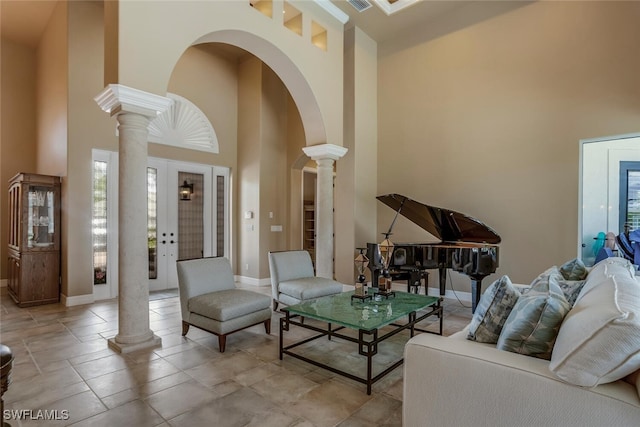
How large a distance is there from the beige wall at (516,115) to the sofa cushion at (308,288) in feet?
7.28

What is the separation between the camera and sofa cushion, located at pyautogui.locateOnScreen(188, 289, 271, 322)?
3299mm

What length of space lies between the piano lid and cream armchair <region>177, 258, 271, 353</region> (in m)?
2.26

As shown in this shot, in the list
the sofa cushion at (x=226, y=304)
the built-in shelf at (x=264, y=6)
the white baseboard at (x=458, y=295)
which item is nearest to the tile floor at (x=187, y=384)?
the sofa cushion at (x=226, y=304)

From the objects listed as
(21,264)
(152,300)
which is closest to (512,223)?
(152,300)

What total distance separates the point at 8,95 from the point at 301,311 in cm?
736

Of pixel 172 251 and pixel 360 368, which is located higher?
pixel 172 251

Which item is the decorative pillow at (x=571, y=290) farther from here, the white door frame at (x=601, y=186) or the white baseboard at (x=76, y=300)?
the white baseboard at (x=76, y=300)

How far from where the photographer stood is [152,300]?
540 cm

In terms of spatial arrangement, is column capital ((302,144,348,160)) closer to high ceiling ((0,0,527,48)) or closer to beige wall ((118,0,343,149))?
beige wall ((118,0,343,149))

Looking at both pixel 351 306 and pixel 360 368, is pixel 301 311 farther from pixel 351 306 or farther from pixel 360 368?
pixel 360 368

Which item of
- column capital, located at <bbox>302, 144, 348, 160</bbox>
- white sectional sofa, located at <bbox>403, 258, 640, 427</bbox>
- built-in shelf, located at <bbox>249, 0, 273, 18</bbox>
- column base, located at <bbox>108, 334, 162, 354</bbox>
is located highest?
built-in shelf, located at <bbox>249, 0, 273, 18</bbox>

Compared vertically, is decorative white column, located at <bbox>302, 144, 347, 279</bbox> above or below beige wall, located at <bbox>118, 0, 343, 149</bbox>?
below

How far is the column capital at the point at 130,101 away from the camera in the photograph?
10.2 feet

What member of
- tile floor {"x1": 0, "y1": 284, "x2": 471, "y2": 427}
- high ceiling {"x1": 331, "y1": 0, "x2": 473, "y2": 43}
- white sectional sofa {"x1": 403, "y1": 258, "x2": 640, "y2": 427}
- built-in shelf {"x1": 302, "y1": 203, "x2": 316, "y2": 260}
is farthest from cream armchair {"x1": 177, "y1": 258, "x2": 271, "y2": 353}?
built-in shelf {"x1": 302, "y1": 203, "x2": 316, "y2": 260}
